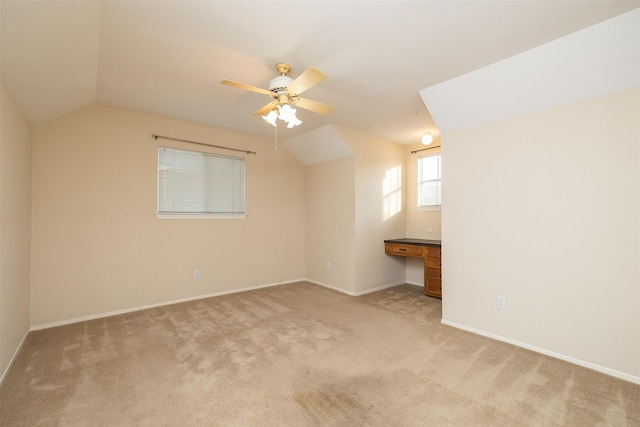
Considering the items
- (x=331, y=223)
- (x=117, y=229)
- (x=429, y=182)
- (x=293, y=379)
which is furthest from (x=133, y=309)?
(x=429, y=182)

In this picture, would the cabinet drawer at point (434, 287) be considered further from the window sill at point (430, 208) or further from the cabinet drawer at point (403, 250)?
the window sill at point (430, 208)

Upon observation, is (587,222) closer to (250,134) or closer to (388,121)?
(388,121)

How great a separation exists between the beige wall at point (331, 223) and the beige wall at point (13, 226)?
373cm

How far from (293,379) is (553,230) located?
2548 mm

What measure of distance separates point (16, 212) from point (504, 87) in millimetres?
4521

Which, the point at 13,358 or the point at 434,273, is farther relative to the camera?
the point at 434,273

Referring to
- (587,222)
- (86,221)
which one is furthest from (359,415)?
(86,221)

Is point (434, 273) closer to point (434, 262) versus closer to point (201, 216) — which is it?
point (434, 262)

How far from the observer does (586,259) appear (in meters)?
2.33

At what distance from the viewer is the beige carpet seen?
1725 millimetres

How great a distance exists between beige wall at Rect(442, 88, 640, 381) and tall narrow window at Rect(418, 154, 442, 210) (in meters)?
1.72

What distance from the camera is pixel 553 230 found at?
8.22ft

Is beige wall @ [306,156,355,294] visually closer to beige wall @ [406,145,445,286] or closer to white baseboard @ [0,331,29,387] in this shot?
beige wall @ [406,145,445,286]

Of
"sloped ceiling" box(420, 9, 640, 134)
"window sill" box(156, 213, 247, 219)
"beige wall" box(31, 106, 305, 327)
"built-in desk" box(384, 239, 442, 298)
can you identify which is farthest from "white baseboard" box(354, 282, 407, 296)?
"sloped ceiling" box(420, 9, 640, 134)
